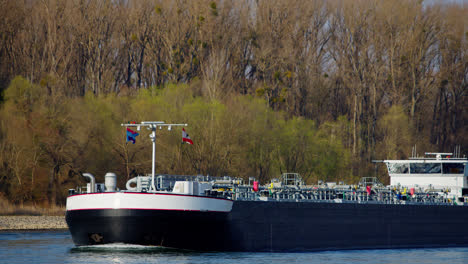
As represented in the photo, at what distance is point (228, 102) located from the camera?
84438 millimetres

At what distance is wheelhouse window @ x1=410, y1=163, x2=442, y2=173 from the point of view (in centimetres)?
6397

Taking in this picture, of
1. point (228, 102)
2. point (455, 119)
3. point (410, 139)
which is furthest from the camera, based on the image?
point (455, 119)

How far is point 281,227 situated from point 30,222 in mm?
25453

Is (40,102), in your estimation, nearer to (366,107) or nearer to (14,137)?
(14,137)

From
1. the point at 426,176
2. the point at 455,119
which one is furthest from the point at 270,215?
the point at 455,119

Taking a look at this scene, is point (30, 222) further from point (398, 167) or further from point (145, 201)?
point (398, 167)

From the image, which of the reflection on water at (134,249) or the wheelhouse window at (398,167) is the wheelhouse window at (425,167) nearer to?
the wheelhouse window at (398,167)

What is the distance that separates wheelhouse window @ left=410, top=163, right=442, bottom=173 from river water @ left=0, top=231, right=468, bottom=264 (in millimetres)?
9695

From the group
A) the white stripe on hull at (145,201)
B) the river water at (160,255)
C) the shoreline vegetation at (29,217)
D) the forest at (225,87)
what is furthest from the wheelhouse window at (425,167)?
the shoreline vegetation at (29,217)

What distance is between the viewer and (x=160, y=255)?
43000mm

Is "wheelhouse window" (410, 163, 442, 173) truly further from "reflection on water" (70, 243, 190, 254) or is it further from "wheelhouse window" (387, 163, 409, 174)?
"reflection on water" (70, 243, 190, 254)

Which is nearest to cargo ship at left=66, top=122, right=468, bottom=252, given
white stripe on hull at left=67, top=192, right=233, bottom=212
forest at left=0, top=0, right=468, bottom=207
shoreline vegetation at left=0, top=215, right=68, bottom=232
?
white stripe on hull at left=67, top=192, right=233, bottom=212

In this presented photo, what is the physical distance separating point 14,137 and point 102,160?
837 centimetres

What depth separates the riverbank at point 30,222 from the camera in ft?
210
